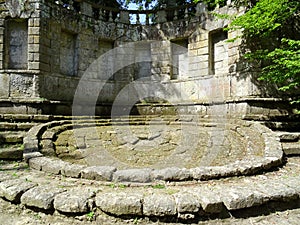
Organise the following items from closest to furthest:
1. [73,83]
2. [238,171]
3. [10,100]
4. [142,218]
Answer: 1. [142,218]
2. [238,171]
3. [10,100]
4. [73,83]

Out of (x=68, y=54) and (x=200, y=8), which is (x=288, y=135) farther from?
(x=68, y=54)

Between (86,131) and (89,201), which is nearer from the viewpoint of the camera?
(89,201)

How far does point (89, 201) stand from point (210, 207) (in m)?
A: 1.21

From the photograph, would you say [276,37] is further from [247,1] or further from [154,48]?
[154,48]

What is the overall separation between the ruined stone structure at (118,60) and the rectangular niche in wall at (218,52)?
0.11ft

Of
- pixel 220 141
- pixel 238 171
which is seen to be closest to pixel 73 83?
pixel 220 141

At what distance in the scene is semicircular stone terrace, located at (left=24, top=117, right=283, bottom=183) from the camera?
9.86 feet

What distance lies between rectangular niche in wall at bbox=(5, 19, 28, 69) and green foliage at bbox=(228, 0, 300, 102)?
6242 millimetres

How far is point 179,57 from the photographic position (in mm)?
9031

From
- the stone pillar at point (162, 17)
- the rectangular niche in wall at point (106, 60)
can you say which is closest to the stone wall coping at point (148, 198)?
the rectangular niche in wall at point (106, 60)

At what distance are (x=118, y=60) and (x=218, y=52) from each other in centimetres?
389

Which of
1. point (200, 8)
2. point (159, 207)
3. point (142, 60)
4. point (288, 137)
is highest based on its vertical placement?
point (200, 8)

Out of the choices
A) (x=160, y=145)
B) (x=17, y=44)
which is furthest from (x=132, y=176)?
(x=17, y=44)

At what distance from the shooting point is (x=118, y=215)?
231cm
